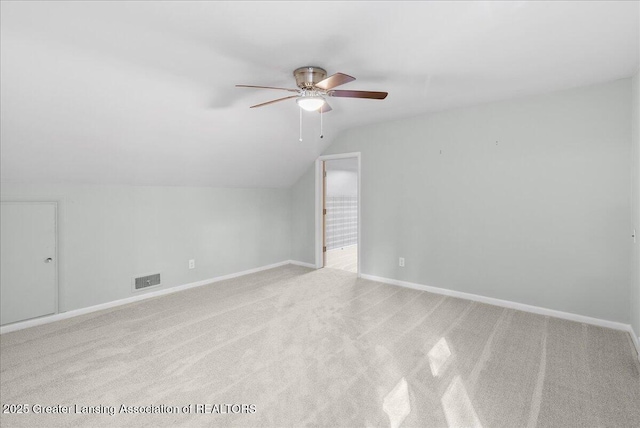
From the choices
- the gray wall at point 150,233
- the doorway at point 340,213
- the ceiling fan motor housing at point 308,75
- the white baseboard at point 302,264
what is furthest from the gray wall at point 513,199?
the ceiling fan motor housing at point 308,75

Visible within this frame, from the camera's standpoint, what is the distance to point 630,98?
2783 millimetres

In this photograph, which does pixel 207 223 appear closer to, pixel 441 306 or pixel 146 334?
pixel 146 334

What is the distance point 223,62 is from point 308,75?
664mm

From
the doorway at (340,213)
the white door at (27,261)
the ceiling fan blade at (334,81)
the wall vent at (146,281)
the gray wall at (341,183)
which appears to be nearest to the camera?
the ceiling fan blade at (334,81)

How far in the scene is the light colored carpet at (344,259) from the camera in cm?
543

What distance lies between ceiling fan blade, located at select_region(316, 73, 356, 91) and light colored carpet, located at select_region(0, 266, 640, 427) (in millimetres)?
2119

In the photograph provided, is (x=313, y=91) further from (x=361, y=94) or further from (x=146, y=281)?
(x=146, y=281)

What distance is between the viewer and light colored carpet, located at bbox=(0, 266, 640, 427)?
181 cm

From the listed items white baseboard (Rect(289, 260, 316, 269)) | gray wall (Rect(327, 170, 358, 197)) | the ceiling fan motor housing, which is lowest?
white baseboard (Rect(289, 260, 316, 269))

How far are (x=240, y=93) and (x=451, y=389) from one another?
118 inches

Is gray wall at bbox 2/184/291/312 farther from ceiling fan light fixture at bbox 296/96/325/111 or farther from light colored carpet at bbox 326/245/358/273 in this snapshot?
ceiling fan light fixture at bbox 296/96/325/111

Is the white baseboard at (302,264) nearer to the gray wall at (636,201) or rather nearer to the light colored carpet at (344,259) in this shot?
the light colored carpet at (344,259)

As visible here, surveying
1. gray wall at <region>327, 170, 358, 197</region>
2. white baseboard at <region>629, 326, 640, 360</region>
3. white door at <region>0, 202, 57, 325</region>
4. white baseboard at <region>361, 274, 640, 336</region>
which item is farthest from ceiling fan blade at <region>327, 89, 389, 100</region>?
gray wall at <region>327, 170, 358, 197</region>

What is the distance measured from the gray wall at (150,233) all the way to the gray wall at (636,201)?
14.9 feet
